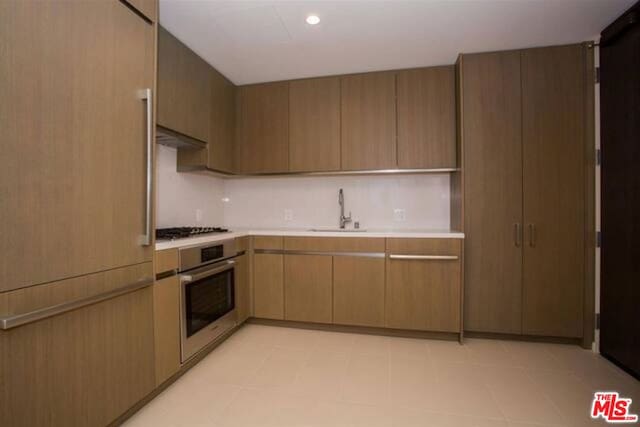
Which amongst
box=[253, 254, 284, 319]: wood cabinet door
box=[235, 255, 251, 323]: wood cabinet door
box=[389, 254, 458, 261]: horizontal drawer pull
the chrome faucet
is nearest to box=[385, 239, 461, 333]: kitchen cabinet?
box=[389, 254, 458, 261]: horizontal drawer pull

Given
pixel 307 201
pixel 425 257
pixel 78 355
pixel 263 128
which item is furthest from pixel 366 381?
pixel 263 128

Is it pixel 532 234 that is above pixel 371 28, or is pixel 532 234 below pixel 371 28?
below

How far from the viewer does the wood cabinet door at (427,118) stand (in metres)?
2.70

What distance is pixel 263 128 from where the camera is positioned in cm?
307

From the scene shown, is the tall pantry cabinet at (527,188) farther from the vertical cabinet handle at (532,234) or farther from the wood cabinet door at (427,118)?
the wood cabinet door at (427,118)

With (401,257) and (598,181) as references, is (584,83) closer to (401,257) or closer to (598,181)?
(598,181)

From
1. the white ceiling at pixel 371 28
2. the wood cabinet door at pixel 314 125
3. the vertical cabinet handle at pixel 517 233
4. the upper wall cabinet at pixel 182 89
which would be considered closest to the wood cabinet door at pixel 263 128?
the wood cabinet door at pixel 314 125

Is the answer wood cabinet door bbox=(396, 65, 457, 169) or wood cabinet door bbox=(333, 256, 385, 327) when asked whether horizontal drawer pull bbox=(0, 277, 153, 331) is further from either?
wood cabinet door bbox=(396, 65, 457, 169)

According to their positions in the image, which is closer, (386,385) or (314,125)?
(386,385)

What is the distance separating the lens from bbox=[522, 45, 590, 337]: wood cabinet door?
7.73 ft

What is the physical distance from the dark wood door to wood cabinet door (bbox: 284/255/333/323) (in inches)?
80.9

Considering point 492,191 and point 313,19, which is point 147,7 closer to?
point 313,19

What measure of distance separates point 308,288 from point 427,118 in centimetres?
187

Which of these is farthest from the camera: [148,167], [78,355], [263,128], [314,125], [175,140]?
[263,128]
